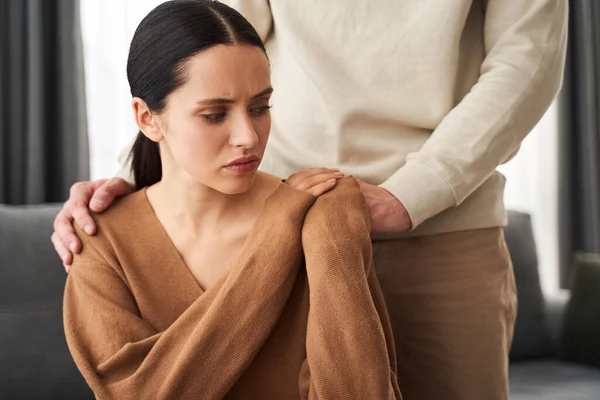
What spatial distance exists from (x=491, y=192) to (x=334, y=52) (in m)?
0.37

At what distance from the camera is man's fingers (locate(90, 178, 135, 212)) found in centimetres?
138

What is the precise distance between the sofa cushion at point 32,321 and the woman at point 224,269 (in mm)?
1027

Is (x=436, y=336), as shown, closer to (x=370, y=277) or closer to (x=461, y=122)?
(x=370, y=277)

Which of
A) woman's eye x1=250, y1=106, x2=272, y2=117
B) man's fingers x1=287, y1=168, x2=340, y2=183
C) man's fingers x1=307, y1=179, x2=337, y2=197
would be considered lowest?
man's fingers x1=307, y1=179, x2=337, y2=197

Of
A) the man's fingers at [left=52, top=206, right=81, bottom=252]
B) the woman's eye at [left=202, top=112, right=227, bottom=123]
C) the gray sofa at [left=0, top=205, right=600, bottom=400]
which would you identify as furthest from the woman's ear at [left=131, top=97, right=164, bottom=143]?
the gray sofa at [left=0, top=205, right=600, bottom=400]

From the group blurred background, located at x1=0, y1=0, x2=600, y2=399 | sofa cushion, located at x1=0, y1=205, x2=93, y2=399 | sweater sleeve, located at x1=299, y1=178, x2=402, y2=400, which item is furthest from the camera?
blurred background, located at x1=0, y1=0, x2=600, y2=399

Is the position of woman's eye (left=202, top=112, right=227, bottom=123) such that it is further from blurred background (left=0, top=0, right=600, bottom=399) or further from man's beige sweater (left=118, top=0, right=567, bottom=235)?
blurred background (left=0, top=0, right=600, bottom=399)

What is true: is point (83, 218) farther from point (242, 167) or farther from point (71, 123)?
point (71, 123)

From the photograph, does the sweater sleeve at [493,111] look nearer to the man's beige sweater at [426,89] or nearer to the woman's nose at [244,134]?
the man's beige sweater at [426,89]

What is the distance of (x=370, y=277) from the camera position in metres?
1.30

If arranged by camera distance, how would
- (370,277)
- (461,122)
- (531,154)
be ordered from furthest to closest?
1. (531,154)
2. (461,122)
3. (370,277)

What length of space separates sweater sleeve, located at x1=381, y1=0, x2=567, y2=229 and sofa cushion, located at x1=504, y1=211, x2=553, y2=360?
1530 mm

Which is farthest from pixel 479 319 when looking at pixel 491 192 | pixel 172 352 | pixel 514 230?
pixel 514 230

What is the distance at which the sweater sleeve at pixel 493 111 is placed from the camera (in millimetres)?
1407
